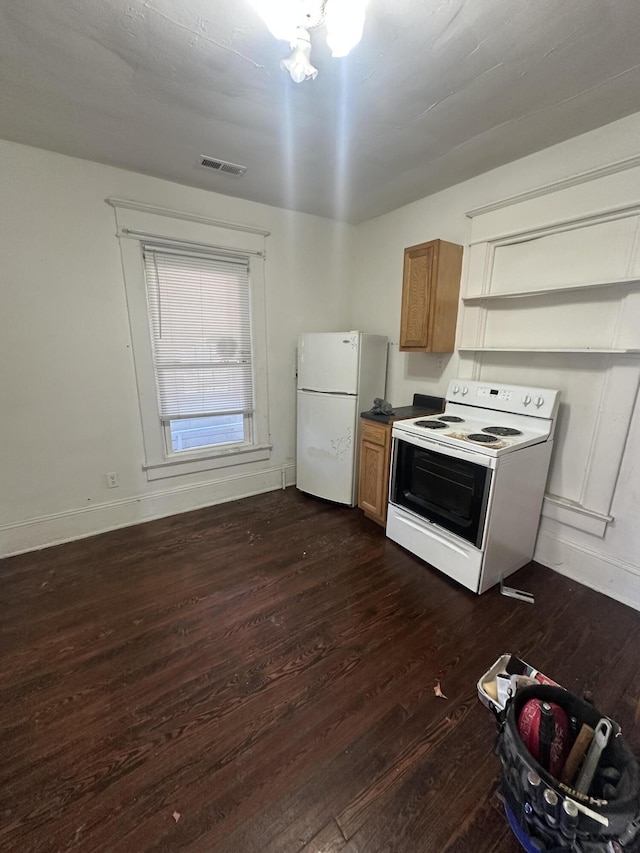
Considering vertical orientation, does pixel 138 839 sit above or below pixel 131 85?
below

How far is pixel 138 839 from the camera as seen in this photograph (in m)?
1.04

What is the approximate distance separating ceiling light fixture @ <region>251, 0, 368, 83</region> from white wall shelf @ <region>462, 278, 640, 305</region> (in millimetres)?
1661

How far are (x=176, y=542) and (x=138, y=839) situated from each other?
5.51 ft

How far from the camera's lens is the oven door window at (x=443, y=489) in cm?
Result: 197

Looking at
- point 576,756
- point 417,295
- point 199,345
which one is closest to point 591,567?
point 576,756

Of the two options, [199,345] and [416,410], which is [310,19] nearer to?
[199,345]

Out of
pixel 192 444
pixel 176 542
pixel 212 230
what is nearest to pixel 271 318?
pixel 212 230

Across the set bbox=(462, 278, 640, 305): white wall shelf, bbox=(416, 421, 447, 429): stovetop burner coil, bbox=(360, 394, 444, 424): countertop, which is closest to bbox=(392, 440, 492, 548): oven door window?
bbox=(416, 421, 447, 429): stovetop burner coil

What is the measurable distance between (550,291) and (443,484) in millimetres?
1362

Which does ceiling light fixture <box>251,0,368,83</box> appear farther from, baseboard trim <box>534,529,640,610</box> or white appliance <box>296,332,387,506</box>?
baseboard trim <box>534,529,640,610</box>

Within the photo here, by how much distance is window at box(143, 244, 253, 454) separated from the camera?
2721mm

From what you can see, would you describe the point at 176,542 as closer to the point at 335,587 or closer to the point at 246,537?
the point at 246,537

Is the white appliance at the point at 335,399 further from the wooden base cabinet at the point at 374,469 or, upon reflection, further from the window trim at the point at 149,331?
the window trim at the point at 149,331

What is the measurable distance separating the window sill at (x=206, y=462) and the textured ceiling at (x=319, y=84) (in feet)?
7.16
